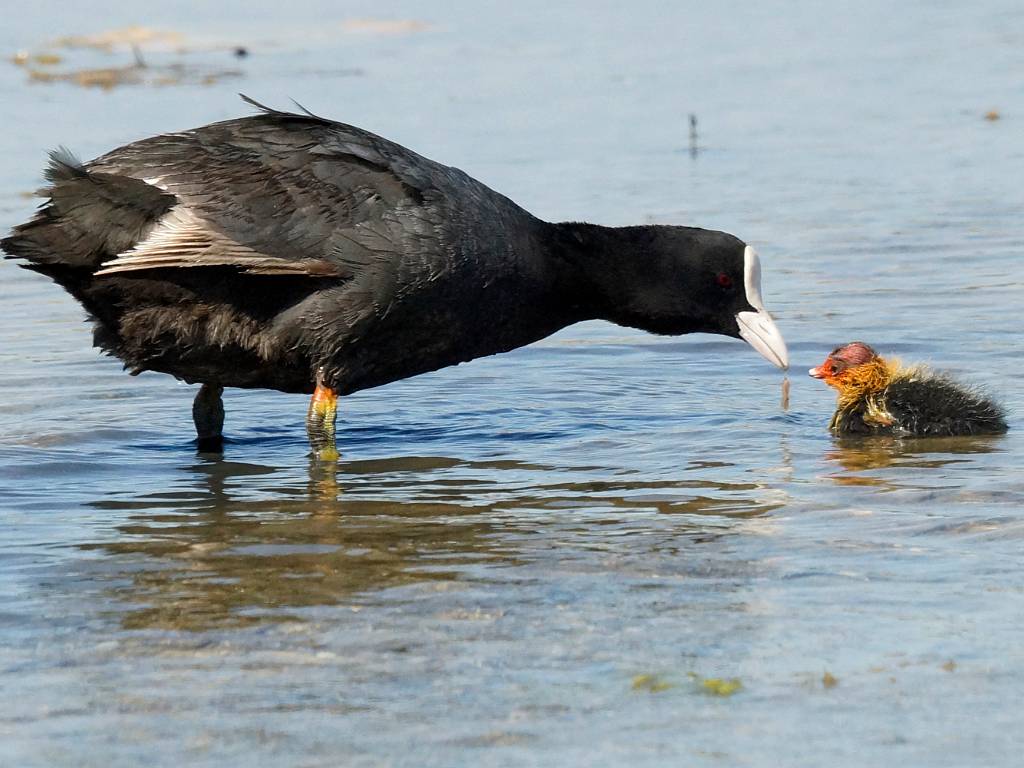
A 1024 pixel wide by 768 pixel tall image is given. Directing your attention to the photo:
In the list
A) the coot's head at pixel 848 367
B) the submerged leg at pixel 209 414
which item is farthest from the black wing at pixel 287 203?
the coot's head at pixel 848 367

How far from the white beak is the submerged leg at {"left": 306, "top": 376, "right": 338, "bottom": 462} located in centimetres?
171

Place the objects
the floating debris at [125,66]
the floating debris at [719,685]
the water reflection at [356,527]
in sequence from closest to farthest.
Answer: the floating debris at [719,685] < the water reflection at [356,527] < the floating debris at [125,66]

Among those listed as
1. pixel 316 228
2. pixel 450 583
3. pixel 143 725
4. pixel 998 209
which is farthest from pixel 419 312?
pixel 998 209

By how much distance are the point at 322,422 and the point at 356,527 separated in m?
1.35

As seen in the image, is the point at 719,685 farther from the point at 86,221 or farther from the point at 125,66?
the point at 125,66

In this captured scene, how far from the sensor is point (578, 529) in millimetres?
5621

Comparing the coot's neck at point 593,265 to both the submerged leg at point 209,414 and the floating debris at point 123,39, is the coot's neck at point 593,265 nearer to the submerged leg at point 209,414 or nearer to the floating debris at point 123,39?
the submerged leg at point 209,414

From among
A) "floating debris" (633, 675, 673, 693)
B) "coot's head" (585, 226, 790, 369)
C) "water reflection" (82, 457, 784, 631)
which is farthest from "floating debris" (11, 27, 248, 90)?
"floating debris" (633, 675, 673, 693)

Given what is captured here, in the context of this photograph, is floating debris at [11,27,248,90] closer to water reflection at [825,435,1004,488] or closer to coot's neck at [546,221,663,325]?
coot's neck at [546,221,663,325]

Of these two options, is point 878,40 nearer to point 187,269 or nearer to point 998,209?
point 998,209

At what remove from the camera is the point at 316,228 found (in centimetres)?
668

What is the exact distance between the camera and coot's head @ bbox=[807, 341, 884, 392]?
734 cm

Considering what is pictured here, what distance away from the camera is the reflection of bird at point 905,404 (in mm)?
6969

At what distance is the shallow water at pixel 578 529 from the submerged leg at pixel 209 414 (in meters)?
0.19
